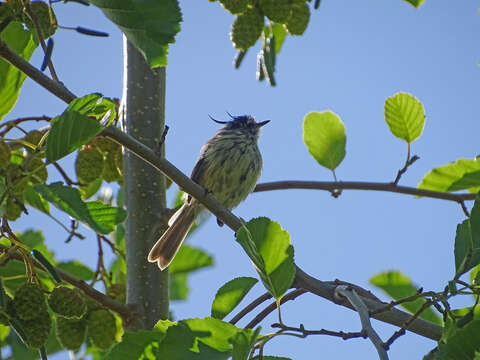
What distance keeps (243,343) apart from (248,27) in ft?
5.39

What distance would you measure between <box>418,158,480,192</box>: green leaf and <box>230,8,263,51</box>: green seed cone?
917mm

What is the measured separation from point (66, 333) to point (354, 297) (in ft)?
4.28

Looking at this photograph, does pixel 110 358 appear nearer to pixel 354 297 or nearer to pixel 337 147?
pixel 354 297

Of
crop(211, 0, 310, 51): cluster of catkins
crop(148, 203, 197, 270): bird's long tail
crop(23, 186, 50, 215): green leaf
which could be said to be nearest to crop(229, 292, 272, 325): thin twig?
crop(23, 186, 50, 215): green leaf

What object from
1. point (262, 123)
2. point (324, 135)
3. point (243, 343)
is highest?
point (262, 123)

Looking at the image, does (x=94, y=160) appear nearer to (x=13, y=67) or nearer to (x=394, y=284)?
(x=13, y=67)

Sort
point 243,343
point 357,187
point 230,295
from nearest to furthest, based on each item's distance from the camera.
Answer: point 243,343 → point 230,295 → point 357,187

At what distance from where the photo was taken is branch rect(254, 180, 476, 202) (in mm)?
2885

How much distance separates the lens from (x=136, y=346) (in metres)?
1.70

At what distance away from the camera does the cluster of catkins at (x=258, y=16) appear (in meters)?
2.71

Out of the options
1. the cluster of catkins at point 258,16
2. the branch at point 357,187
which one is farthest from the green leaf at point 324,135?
the cluster of catkins at point 258,16

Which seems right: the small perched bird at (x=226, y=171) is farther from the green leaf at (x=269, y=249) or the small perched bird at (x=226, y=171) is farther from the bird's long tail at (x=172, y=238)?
the green leaf at (x=269, y=249)

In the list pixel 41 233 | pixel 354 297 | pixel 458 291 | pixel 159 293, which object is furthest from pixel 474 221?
pixel 41 233

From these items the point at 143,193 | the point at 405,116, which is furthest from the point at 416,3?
the point at 143,193
